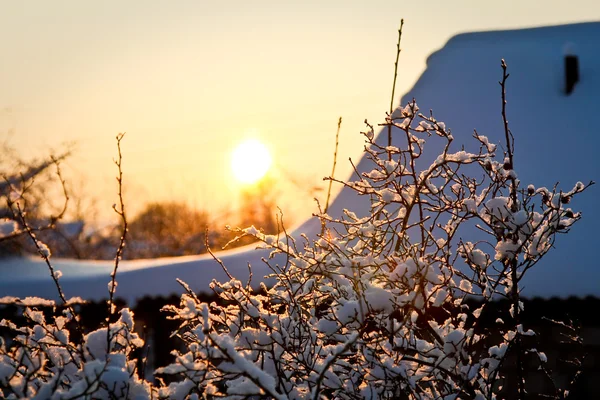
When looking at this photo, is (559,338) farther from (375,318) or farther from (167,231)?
(167,231)

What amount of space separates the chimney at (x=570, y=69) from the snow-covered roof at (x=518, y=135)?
12cm

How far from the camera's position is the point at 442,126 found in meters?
2.44

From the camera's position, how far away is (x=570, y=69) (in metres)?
10.9

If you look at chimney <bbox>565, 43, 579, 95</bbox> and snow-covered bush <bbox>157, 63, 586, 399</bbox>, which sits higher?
chimney <bbox>565, 43, 579, 95</bbox>

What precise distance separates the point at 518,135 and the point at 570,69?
1849 millimetres

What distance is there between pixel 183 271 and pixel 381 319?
24.4 ft

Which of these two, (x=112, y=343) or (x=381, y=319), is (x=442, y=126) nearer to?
(x=381, y=319)

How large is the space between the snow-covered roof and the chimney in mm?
121

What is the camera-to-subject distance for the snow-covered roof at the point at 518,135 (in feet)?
27.3

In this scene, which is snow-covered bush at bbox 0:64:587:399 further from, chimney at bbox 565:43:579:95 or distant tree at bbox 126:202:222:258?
distant tree at bbox 126:202:222:258

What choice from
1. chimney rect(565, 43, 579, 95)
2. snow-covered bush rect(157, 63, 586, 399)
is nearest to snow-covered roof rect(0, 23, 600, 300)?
chimney rect(565, 43, 579, 95)

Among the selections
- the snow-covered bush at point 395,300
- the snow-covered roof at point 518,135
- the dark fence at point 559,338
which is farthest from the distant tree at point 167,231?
the snow-covered bush at point 395,300

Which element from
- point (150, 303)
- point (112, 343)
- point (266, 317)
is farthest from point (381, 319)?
point (150, 303)

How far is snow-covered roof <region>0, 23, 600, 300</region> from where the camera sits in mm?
8312
